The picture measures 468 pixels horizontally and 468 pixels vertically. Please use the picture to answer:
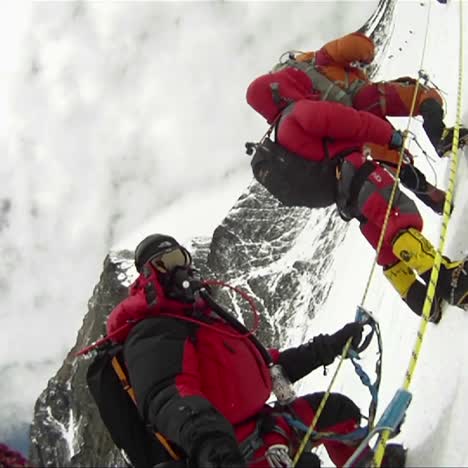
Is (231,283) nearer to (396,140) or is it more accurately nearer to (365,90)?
(365,90)

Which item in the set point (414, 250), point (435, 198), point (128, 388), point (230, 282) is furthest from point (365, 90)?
point (230, 282)

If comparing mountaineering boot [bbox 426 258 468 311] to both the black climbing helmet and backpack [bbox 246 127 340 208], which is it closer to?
backpack [bbox 246 127 340 208]

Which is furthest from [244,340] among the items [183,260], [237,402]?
[183,260]

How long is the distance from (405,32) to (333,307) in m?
12.8

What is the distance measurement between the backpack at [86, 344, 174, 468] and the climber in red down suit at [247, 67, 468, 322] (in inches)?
72.3

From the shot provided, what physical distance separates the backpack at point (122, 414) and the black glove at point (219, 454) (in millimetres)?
627

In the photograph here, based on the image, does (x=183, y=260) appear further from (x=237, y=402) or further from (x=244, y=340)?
(x=237, y=402)

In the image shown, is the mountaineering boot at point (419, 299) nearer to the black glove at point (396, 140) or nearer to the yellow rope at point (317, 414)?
the yellow rope at point (317, 414)

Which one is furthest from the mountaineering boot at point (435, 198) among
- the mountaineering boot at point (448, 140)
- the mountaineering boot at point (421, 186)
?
the mountaineering boot at point (448, 140)

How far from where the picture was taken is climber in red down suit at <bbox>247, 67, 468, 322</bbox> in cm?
380

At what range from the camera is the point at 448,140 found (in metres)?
5.14

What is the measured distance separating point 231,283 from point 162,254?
9791 centimetres

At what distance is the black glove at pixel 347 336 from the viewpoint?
349cm

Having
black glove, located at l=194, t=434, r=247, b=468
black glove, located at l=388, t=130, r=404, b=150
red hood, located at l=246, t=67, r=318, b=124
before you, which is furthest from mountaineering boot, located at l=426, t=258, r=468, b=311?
black glove, located at l=194, t=434, r=247, b=468
